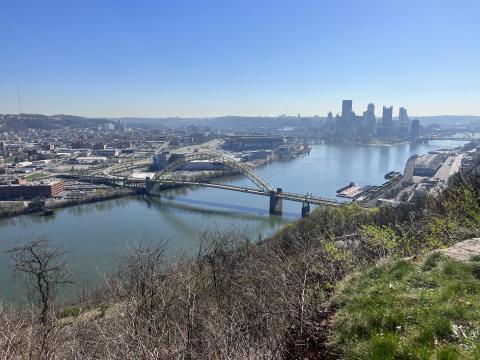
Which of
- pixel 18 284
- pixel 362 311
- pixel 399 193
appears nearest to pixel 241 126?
pixel 399 193

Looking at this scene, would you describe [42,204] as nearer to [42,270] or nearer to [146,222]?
[146,222]

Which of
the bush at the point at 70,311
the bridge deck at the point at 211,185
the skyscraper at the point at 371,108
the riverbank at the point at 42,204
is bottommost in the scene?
the riverbank at the point at 42,204

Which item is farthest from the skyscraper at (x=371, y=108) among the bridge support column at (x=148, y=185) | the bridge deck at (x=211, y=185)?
the bridge support column at (x=148, y=185)

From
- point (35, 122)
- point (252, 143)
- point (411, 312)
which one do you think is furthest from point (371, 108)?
point (411, 312)

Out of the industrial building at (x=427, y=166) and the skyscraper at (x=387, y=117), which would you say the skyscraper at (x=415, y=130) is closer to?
the skyscraper at (x=387, y=117)

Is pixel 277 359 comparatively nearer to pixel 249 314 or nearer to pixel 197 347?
pixel 197 347
